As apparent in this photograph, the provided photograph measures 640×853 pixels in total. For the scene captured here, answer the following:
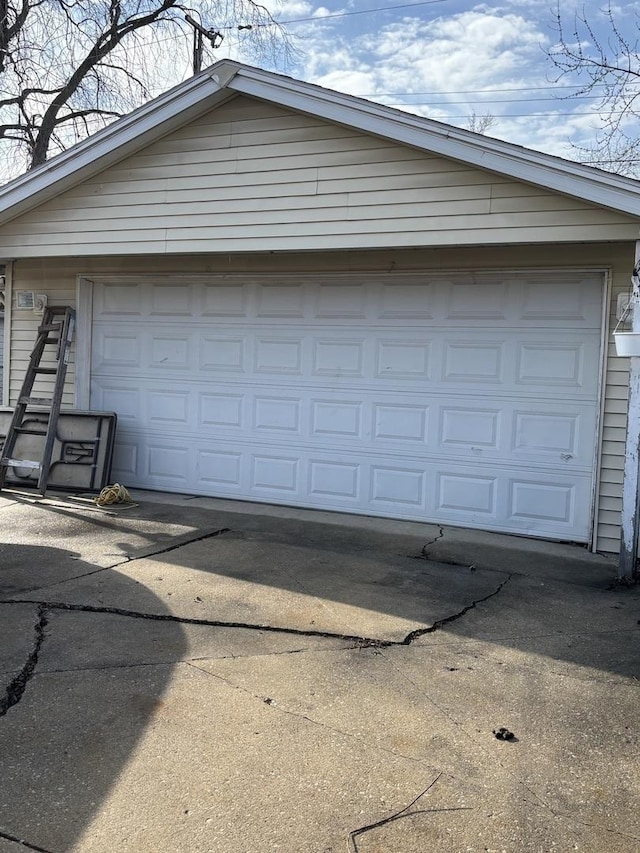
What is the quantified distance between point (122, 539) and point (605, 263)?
4.55 metres

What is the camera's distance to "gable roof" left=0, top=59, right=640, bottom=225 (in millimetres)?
5121

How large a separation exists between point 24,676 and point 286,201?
440 centimetres

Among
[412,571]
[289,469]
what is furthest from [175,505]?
[412,571]

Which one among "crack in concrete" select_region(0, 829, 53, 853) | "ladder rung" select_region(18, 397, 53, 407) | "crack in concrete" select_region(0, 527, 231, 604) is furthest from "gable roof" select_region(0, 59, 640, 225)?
"crack in concrete" select_region(0, 829, 53, 853)

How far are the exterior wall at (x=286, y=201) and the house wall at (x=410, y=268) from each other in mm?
738

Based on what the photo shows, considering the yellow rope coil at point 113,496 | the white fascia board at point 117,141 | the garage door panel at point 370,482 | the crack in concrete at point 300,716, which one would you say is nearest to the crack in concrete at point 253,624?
the crack in concrete at point 300,716

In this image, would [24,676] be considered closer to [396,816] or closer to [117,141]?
[396,816]

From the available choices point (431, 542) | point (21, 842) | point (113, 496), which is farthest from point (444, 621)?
point (113, 496)

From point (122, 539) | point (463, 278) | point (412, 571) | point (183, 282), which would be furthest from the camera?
point (183, 282)

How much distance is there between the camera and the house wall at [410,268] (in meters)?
5.97

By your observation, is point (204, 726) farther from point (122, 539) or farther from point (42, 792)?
point (122, 539)

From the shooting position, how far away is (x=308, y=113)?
612 cm

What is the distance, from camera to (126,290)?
802 centimetres

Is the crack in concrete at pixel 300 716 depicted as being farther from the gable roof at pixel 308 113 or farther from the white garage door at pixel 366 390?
the gable roof at pixel 308 113
